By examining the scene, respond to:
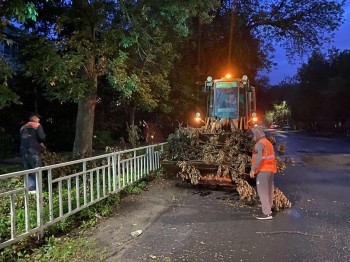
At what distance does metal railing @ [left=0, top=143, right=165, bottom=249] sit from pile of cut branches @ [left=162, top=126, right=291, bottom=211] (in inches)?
42.1

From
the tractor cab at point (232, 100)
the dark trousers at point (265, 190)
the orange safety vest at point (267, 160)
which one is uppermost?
the tractor cab at point (232, 100)

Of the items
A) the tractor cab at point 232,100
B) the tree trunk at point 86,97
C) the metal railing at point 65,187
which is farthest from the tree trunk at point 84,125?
the tractor cab at point 232,100

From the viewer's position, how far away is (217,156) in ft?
29.9

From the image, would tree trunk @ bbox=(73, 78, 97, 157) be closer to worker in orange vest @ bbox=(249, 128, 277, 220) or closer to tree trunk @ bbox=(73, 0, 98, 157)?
tree trunk @ bbox=(73, 0, 98, 157)

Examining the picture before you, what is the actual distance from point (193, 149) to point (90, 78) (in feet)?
14.9

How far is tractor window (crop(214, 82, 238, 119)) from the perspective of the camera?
14.4 meters

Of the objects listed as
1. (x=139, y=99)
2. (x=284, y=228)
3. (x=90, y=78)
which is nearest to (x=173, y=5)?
(x=90, y=78)

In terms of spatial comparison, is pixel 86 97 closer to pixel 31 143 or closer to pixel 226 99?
pixel 31 143

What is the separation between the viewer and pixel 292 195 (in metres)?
8.91

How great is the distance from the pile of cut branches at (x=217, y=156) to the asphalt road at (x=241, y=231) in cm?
39

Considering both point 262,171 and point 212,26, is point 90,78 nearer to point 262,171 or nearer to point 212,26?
point 262,171

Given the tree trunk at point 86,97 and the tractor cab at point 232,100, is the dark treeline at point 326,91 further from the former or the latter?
the tree trunk at point 86,97

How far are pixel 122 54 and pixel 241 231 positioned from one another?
7210 millimetres

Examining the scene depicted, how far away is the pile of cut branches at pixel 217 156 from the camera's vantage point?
8.71 m
